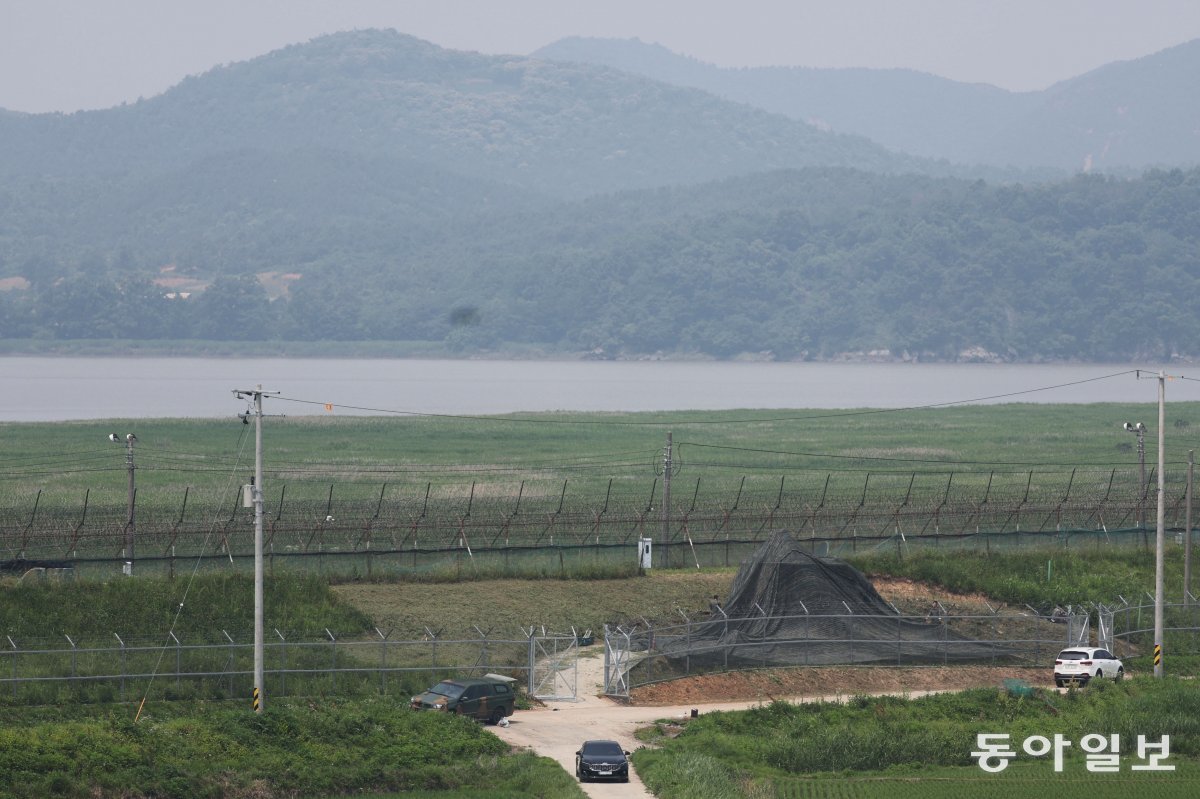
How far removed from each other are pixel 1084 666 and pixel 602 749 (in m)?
19.4

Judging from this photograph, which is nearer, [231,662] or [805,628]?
[231,662]

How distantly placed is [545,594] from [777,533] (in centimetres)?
906

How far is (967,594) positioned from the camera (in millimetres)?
64438

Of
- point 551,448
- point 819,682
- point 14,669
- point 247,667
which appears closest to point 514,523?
point 819,682

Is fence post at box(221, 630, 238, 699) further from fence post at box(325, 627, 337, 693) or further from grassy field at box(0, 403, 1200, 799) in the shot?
fence post at box(325, 627, 337, 693)

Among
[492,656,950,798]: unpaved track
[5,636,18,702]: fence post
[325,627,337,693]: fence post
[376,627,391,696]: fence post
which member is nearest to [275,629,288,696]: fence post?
[325,627,337,693]: fence post

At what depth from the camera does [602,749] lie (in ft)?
128

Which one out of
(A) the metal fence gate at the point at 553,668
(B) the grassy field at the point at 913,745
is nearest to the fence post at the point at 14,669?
(A) the metal fence gate at the point at 553,668

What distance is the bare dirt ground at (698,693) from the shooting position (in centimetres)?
4438

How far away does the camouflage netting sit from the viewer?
171 feet

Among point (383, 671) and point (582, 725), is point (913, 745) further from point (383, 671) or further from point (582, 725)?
point (383, 671)

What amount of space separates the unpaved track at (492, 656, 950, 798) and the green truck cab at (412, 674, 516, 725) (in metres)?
0.55

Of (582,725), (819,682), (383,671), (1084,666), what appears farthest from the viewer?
(1084,666)

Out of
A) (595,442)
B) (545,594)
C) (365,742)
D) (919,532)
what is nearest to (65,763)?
(365,742)
